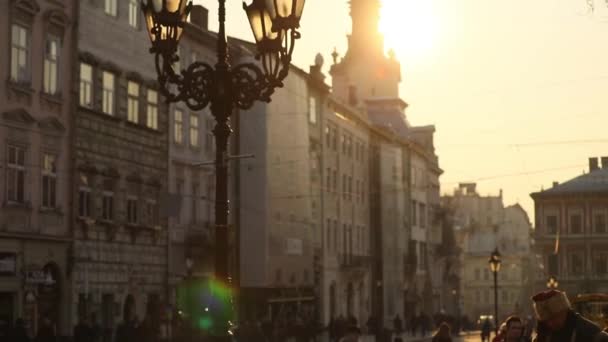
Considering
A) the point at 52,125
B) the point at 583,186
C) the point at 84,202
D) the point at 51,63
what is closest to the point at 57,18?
the point at 51,63

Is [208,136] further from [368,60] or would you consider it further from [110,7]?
[368,60]

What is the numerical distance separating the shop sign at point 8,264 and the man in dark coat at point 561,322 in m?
31.1

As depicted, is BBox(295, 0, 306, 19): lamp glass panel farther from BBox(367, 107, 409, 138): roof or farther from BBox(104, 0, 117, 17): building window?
BBox(367, 107, 409, 138): roof

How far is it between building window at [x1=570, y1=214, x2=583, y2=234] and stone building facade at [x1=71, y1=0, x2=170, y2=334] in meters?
70.3

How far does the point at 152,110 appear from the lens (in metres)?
50.6

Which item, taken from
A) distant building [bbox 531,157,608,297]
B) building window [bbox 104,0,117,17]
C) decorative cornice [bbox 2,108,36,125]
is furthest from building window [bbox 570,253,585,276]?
decorative cornice [bbox 2,108,36,125]

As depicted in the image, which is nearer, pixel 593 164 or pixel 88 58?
pixel 88 58

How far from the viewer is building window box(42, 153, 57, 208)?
4134 cm

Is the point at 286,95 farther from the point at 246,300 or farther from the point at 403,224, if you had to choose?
the point at 403,224

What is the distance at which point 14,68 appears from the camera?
39406 mm

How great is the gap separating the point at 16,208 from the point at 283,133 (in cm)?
2788

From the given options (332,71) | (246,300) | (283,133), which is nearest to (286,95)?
(283,133)

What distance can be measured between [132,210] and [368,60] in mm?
66187

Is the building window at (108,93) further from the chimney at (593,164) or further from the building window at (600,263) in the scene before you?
the chimney at (593,164)
